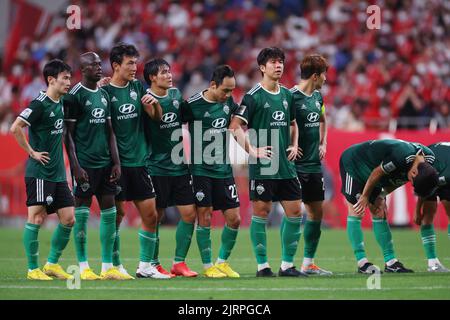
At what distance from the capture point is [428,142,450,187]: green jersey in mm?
11586

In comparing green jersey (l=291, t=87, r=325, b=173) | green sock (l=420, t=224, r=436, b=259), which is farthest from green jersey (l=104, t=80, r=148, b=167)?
green sock (l=420, t=224, r=436, b=259)

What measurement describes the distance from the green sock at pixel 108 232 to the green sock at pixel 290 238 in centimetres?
195

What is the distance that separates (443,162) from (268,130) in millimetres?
2106

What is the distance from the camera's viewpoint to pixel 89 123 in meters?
11.1

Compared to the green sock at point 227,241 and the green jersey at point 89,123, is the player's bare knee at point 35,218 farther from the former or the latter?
the green sock at point 227,241

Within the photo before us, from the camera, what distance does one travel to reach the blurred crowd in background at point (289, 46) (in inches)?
892

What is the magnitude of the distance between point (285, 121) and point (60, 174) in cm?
262

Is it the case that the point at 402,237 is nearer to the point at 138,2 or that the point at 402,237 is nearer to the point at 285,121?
the point at 285,121

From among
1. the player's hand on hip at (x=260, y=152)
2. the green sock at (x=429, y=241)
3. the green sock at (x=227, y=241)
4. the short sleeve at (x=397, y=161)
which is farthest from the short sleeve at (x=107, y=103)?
the green sock at (x=429, y=241)

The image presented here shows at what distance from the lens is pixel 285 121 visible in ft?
37.8

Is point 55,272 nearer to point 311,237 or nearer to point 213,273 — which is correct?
point 213,273

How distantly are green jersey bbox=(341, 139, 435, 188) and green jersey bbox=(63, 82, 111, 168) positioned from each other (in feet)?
9.68

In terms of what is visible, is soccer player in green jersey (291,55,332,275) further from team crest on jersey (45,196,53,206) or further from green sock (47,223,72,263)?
team crest on jersey (45,196,53,206)
